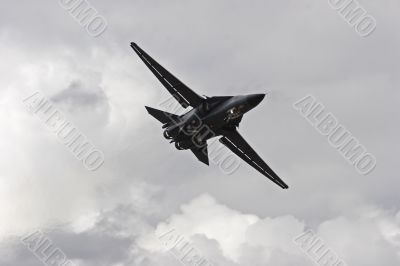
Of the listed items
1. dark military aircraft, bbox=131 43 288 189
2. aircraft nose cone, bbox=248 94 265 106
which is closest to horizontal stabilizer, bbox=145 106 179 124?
dark military aircraft, bbox=131 43 288 189

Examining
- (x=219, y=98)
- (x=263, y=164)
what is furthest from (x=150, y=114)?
(x=263, y=164)

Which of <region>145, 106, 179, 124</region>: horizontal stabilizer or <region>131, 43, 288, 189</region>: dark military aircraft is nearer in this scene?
<region>131, 43, 288, 189</region>: dark military aircraft

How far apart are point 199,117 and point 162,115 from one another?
720 centimetres

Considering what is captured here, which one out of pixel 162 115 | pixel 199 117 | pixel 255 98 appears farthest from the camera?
pixel 162 115

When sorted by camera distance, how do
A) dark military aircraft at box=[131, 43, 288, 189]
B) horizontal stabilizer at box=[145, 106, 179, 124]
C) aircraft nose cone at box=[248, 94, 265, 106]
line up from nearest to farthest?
aircraft nose cone at box=[248, 94, 265, 106]
dark military aircraft at box=[131, 43, 288, 189]
horizontal stabilizer at box=[145, 106, 179, 124]

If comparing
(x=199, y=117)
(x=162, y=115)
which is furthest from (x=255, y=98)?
(x=162, y=115)

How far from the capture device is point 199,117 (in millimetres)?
79562

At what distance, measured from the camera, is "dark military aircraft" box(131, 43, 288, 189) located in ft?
252

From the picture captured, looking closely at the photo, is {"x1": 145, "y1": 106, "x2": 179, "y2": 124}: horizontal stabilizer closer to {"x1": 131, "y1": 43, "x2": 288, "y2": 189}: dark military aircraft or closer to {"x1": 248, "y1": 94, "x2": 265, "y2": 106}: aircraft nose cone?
{"x1": 131, "y1": 43, "x2": 288, "y2": 189}: dark military aircraft

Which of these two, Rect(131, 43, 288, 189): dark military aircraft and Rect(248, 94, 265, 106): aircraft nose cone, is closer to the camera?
Rect(248, 94, 265, 106): aircraft nose cone

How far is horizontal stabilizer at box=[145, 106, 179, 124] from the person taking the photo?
275 ft

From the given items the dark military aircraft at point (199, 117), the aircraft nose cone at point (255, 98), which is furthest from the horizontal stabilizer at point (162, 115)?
the aircraft nose cone at point (255, 98)

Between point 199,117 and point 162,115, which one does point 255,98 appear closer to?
point 199,117

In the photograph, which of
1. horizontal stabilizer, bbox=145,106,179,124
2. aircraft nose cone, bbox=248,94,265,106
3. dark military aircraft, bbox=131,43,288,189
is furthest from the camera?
horizontal stabilizer, bbox=145,106,179,124
